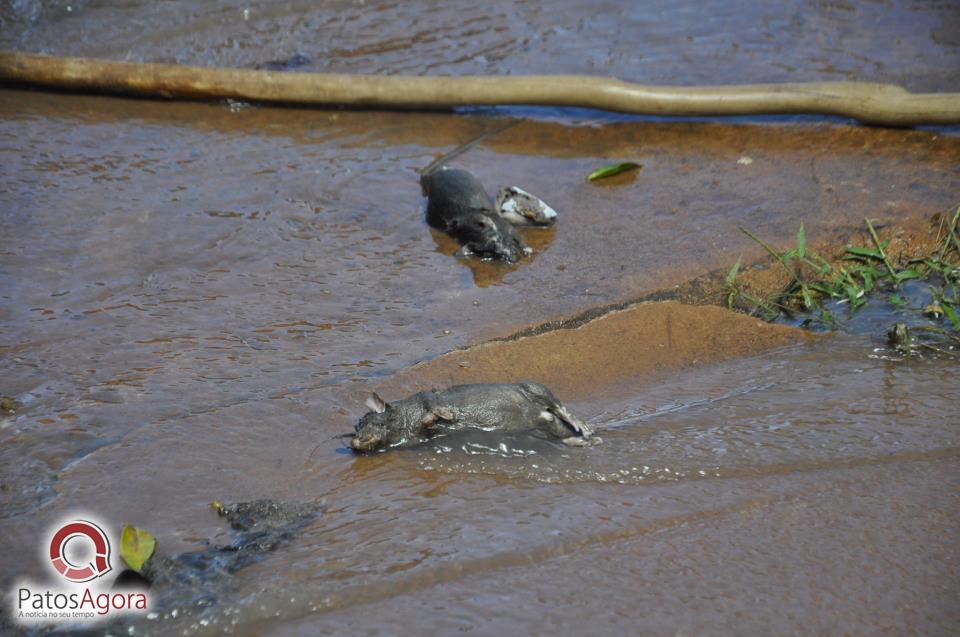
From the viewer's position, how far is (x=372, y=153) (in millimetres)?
6918

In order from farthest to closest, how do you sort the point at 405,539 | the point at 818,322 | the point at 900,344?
1. the point at 818,322
2. the point at 900,344
3. the point at 405,539

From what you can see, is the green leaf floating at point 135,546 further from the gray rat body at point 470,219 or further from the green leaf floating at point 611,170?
the green leaf floating at point 611,170

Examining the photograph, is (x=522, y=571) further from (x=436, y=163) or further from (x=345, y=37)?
(x=345, y=37)

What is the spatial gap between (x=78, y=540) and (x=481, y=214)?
3.18m

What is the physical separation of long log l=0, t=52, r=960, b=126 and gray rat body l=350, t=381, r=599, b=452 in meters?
3.76

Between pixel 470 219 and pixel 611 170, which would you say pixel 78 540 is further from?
pixel 611 170

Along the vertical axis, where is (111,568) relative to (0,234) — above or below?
below

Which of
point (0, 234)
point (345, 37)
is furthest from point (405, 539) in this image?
point (345, 37)

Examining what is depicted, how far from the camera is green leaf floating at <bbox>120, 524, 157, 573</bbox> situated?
3.07 meters

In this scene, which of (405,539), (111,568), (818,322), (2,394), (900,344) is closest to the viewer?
(111,568)

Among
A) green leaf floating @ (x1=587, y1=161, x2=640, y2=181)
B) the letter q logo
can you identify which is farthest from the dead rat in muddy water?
the letter q logo

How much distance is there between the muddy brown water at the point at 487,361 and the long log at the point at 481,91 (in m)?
0.17

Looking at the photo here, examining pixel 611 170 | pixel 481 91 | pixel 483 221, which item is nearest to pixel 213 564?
pixel 483 221

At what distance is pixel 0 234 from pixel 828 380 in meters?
4.58
